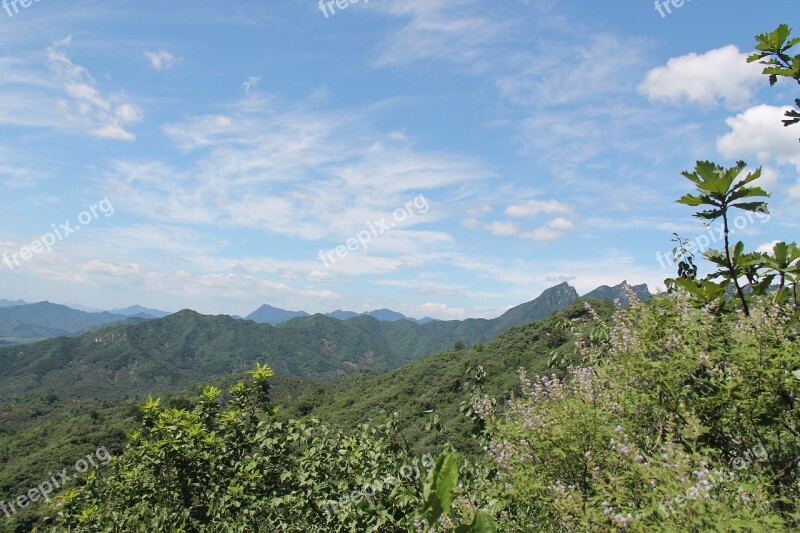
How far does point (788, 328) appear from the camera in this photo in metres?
2.85

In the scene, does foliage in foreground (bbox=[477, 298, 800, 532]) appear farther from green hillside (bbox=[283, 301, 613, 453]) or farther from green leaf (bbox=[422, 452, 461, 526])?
green hillside (bbox=[283, 301, 613, 453])

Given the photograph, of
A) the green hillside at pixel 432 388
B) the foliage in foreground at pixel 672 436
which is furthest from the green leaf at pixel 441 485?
the green hillside at pixel 432 388

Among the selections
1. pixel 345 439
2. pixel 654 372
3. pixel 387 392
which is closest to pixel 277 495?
pixel 345 439

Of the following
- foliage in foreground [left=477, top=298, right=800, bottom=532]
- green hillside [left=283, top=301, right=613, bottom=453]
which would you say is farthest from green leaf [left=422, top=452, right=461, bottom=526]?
green hillside [left=283, top=301, right=613, bottom=453]

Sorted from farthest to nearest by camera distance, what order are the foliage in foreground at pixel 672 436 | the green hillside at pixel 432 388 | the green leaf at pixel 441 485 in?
the green hillside at pixel 432 388
the foliage in foreground at pixel 672 436
the green leaf at pixel 441 485

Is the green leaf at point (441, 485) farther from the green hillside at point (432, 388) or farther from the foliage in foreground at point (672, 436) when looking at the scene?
the green hillside at point (432, 388)

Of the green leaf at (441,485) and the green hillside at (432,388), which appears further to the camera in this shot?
the green hillside at (432,388)

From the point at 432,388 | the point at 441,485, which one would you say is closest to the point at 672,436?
the point at 441,485

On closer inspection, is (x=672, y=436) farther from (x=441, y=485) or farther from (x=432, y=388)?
(x=432, y=388)

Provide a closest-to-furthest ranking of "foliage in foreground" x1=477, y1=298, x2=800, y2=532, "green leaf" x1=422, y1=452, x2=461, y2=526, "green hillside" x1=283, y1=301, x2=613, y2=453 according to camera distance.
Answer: "green leaf" x1=422, y1=452, x2=461, y2=526
"foliage in foreground" x1=477, y1=298, x2=800, y2=532
"green hillside" x1=283, y1=301, x2=613, y2=453

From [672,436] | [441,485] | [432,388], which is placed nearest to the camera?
[441,485]

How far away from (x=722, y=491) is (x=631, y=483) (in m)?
0.51

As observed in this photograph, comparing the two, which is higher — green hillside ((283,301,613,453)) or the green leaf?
the green leaf

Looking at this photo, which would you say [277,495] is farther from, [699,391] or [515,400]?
[699,391]
